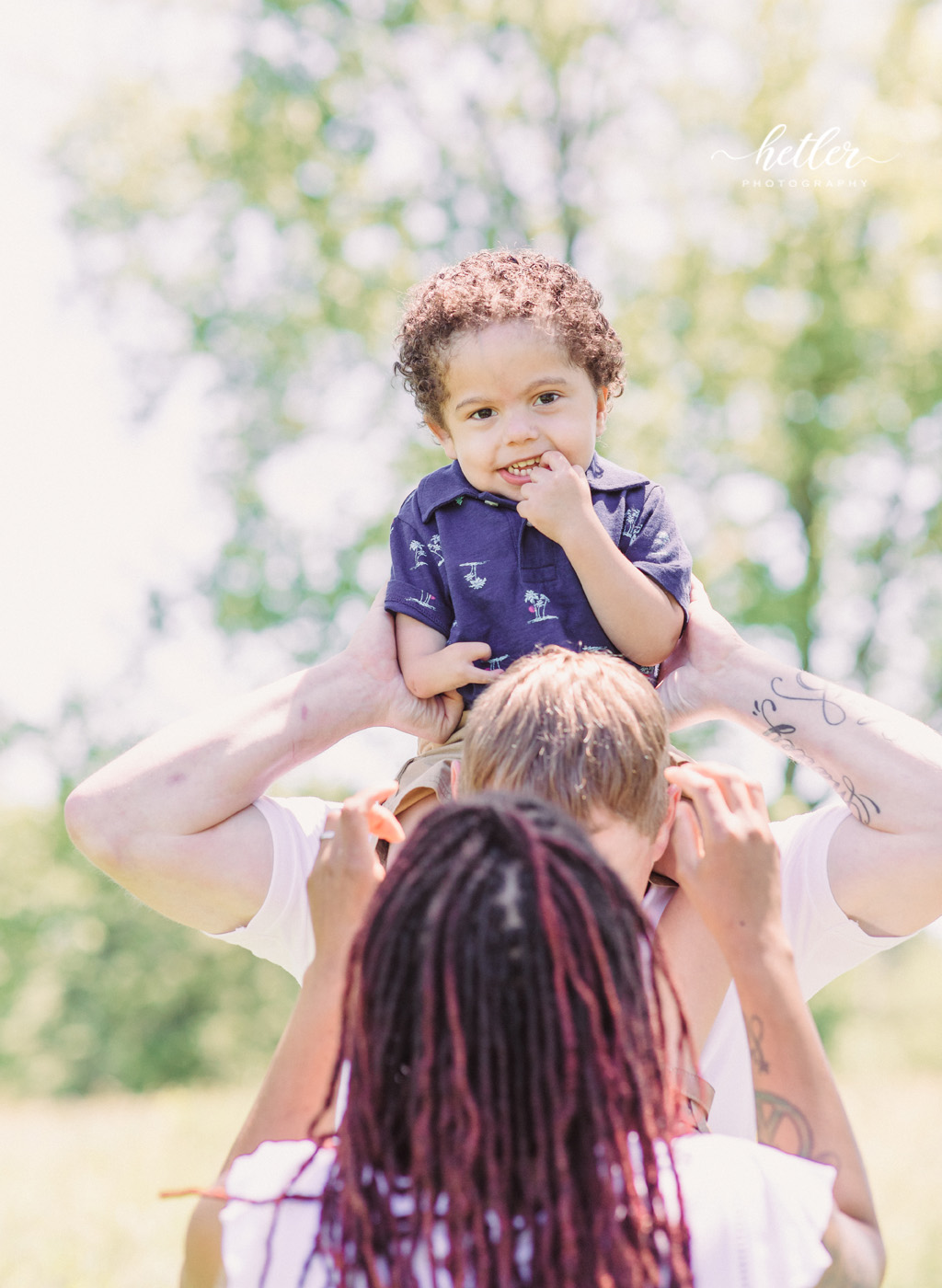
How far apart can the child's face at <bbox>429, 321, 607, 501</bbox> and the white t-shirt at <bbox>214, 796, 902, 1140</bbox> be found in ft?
3.22

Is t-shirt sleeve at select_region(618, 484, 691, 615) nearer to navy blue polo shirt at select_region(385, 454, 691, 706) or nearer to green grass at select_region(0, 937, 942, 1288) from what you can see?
navy blue polo shirt at select_region(385, 454, 691, 706)

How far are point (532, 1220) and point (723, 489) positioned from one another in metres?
12.8

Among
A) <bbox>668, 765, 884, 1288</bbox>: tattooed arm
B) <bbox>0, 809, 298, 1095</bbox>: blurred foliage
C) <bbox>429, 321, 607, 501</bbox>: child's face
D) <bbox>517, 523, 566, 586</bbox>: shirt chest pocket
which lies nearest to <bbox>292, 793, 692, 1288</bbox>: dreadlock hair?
<bbox>668, 765, 884, 1288</bbox>: tattooed arm

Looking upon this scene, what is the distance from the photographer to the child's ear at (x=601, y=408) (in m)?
2.91

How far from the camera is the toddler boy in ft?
8.54

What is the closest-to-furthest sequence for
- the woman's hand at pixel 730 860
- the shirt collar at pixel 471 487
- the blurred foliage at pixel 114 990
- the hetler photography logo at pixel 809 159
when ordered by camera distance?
the woman's hand at pixel 730 860, the shirt collar at pixel 471 487, the hetler photography logo at pixel 809 159, the blurred foliage at pixel 114 990

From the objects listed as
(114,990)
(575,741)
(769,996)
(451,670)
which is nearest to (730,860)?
(769,996)

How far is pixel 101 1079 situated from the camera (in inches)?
862

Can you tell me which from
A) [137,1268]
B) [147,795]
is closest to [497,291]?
[147,795]

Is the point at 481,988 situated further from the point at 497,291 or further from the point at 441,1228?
the point at 497,291

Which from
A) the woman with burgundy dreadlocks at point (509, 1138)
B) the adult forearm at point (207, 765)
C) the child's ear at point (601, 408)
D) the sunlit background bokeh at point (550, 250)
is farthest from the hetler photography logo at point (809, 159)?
the woman with burgundy dreadlocks at point (509, 1138)

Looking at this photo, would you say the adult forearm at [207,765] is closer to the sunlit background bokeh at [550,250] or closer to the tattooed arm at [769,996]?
the tattooed arm at [769,996]

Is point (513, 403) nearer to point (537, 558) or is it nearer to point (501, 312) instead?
point (501, 312)

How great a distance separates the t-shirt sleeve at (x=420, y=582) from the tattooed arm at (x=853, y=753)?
Result: 0.58 m
